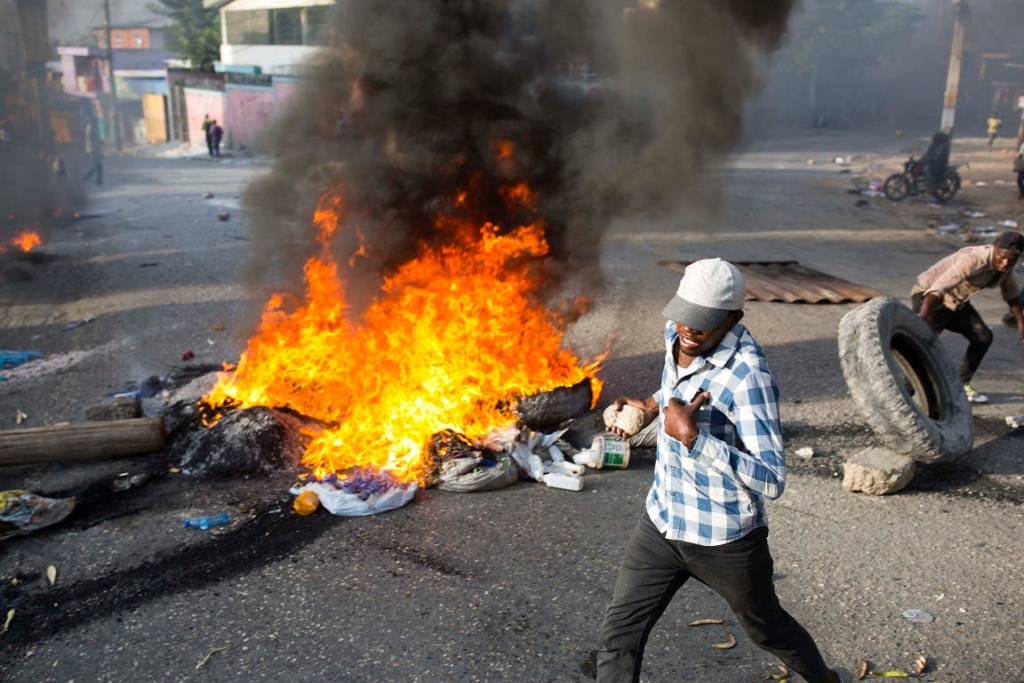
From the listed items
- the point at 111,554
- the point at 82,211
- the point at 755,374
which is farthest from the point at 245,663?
the point at 82,211

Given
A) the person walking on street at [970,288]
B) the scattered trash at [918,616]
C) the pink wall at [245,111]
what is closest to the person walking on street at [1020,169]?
the person walking on street at [970,288]

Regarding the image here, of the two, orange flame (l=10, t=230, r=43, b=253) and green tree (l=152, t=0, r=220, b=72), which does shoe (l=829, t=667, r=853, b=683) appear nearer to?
orange flame (l=10, t=230, r=43, b=253)

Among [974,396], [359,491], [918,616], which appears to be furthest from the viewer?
[974,396]

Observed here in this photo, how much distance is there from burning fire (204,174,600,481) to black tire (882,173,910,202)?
615 inches

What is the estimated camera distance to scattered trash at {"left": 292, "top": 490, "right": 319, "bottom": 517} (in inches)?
199

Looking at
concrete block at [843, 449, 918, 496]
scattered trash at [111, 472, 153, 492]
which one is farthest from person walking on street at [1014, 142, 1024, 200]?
scattered trash at [111, 472, 153, 492]

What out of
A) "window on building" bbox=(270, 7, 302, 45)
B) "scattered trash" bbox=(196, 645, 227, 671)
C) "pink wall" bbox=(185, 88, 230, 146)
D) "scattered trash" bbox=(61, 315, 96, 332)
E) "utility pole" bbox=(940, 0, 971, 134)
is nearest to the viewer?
"scattered trash" bbox=(196, 645, 227, 671)

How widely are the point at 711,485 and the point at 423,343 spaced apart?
3.85 metres

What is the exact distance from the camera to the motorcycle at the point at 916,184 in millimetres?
18562

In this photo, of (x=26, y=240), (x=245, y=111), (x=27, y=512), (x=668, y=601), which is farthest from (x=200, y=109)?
(x=668, y=601)

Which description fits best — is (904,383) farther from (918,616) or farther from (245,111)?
(245,111)

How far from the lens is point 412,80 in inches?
263

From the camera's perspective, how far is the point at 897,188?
1942 cm

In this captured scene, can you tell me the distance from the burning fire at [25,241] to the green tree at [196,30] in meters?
26.9
